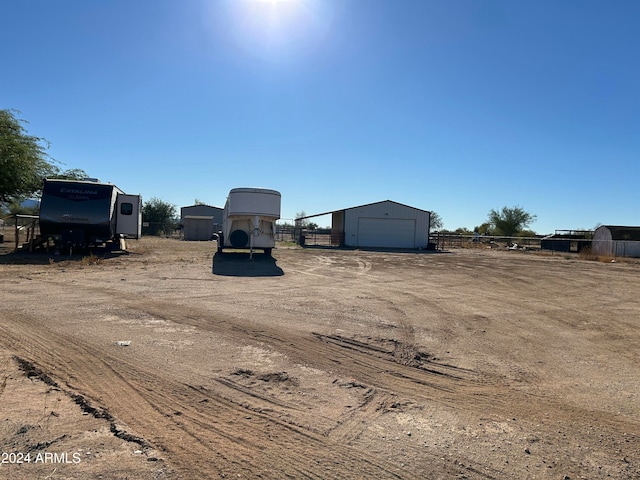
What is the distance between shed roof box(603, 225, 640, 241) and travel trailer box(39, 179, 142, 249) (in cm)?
3980

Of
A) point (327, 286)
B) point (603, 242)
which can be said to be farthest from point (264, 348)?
point (603, 242)

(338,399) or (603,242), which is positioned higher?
(603,242)

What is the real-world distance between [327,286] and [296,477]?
10177 mm

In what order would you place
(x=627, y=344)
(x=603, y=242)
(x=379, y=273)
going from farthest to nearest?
(x=603, y=242) < (x=379, y=273) < (x=627, y=344)

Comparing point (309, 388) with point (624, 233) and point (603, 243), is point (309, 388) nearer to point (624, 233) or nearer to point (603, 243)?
point (603, 243)

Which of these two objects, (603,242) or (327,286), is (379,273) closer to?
(327,286)

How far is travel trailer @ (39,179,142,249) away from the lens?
19500 mm

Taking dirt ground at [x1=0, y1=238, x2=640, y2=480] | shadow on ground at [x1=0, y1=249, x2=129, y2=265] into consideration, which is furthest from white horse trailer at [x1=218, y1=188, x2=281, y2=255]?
dirt ground at [x1=0, y1=238, x2=640, y2=480]

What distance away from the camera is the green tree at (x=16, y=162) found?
63.6 ft

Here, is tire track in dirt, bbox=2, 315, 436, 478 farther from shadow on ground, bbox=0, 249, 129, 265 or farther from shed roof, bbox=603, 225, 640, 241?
shed roof, bbox=603, 225, 640, 241

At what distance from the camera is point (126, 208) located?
22172mm

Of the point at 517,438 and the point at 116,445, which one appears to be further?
the point at 517,438

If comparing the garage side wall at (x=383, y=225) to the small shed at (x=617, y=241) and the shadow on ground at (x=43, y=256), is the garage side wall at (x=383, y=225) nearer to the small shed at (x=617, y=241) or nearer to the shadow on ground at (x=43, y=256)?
the small shed at (x=617, y=241)

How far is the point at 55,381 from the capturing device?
4.86 meters
